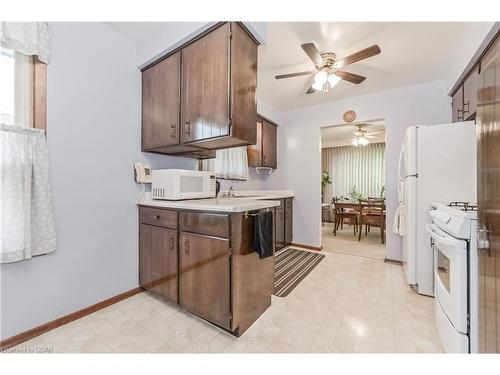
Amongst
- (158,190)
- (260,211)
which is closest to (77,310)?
(158,190)

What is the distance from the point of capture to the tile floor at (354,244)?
3.51 metres

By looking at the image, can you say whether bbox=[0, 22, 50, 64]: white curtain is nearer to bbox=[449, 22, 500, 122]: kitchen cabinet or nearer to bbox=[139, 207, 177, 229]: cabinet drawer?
bbox=[139, 207, 177, 229]: cabinet drawer

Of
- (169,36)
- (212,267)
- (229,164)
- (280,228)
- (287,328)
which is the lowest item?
(287,328)

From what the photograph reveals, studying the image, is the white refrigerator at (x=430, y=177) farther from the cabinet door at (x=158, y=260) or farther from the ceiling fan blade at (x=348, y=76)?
the cabinet door at (x=158, y=260)

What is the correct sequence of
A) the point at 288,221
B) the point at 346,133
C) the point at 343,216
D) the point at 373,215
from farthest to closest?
the point at 346,133, the point at 343,216, the point at 373,215, the point at 288,221

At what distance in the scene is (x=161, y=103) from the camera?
2037 mm

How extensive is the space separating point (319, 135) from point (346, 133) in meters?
2.29

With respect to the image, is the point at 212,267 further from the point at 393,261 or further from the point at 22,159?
the point at 393,261

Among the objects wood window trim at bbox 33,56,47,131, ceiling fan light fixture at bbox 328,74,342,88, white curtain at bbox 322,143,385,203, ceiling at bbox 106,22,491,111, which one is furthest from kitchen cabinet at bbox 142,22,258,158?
white curtain at bbox 322,143,385,203

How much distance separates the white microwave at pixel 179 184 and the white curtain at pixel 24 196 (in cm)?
76

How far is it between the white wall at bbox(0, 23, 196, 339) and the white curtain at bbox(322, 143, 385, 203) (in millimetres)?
6112

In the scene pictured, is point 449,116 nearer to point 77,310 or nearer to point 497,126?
point 497,126

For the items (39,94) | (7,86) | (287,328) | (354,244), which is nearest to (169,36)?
(39,94)
